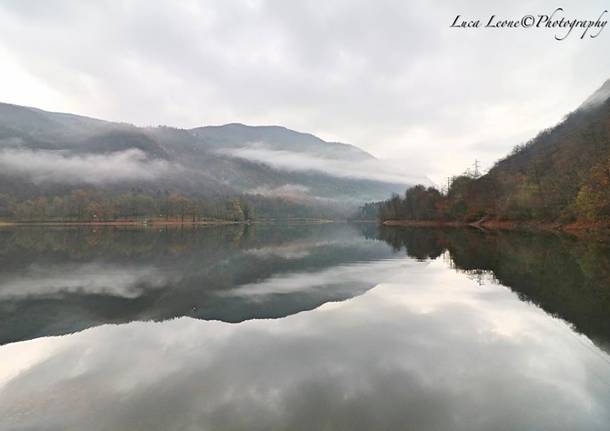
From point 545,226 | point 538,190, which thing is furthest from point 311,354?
point 538,190

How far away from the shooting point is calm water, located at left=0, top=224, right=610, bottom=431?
7941 millimetres

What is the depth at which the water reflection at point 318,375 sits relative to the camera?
25.5 feet

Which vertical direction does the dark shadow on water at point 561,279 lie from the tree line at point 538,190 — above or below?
below

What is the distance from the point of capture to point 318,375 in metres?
9.95

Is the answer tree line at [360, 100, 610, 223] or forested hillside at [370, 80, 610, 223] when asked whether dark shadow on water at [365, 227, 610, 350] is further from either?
tree line at [360, 100, 610, 223]

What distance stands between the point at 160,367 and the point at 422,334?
8.25 metres

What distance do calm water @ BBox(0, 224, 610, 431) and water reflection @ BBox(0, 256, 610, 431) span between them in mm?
48

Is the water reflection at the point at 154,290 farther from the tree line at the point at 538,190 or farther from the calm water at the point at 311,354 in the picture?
the tree line at the point at 538,190

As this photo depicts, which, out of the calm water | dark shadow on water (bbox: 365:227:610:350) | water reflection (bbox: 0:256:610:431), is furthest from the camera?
dark shadow on water (bbox: 365:227:610:350)

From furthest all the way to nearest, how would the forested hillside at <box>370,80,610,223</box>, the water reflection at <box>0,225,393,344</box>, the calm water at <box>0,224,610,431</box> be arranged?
the forested hillside at <box>370,80,610,223</box>, the water reflection at <box>0,225,393,344</box>, the calm water at <box>0,224,610,431</box>

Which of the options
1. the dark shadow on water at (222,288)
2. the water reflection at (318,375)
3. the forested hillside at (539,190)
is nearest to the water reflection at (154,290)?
the dark shadow on water at (222,288)

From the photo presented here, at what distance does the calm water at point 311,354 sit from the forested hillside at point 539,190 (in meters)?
51.6

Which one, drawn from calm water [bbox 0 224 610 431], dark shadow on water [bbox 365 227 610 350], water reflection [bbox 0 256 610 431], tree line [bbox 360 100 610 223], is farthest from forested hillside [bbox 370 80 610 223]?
water reflection [bbox 0 256 610 431]

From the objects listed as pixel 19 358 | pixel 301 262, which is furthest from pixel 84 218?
pixel 19 358
